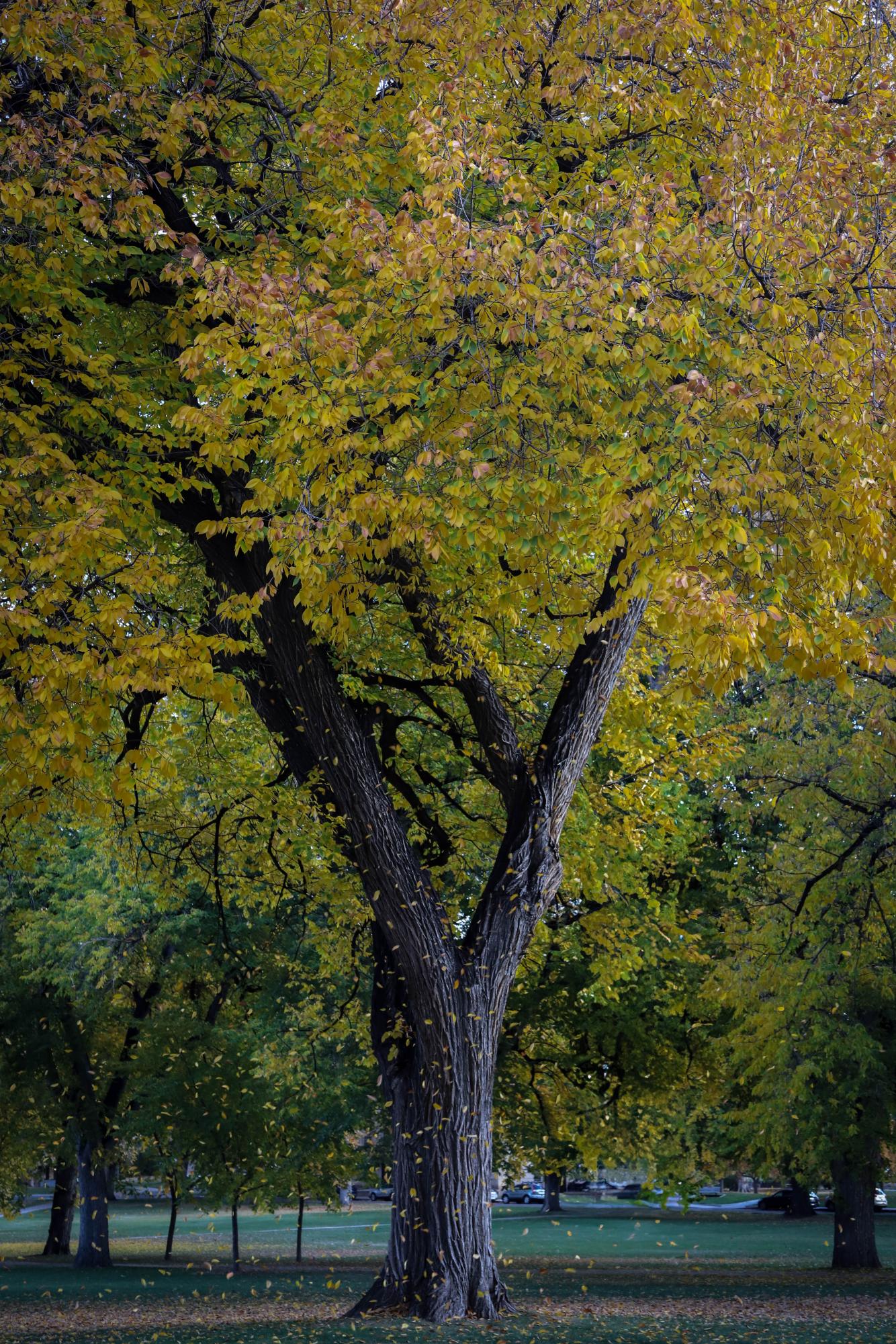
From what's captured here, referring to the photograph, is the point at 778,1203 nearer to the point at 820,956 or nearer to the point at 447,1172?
the point at 820,956

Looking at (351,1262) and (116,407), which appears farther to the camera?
(351,1262)

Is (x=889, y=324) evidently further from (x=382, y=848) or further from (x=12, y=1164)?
(x=12, y=1164)

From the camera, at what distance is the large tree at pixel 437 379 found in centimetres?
651

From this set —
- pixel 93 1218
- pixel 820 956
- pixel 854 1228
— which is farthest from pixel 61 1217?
pixel 820 956

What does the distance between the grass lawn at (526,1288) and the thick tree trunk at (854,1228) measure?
0.64 meters

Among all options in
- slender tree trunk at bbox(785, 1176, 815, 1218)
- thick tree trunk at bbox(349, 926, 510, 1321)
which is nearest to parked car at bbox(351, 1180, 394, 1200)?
slender tree trunk at bbox(785, 1176, 815, 1218)

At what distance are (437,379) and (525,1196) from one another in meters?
58.8

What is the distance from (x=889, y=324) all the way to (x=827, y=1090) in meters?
13.1

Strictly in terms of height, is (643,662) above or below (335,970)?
above

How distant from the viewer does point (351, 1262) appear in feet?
84.2

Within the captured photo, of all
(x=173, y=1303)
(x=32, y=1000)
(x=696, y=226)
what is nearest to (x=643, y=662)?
(x=696, y=226)

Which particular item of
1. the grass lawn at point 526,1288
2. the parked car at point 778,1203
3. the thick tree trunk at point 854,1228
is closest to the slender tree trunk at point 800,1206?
the grass lawn at point 526,1288

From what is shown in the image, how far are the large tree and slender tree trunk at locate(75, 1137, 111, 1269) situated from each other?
16.9m

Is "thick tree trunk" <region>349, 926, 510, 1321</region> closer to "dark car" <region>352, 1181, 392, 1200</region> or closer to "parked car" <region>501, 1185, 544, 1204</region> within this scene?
"parked car" <region>501, 1185, 544, 1204</region>
